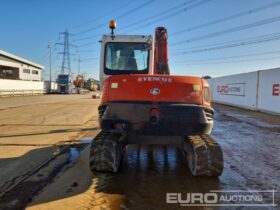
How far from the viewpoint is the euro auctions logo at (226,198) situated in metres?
4.92

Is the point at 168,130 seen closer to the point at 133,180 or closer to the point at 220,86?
the point at 133,180

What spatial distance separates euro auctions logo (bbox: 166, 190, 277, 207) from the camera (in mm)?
4916

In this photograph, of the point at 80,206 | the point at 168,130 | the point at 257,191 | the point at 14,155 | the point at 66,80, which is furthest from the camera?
the point at 66,80

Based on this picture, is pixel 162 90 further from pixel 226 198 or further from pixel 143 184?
pixel 226 198

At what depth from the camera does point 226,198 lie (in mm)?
5129

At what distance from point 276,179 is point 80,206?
12.6ft

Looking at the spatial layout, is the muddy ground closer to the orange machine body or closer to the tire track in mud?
the tire track in mud

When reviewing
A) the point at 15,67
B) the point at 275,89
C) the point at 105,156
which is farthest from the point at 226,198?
the point at 15,67

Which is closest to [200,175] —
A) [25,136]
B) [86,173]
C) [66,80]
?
[86,173]

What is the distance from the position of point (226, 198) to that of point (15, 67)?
72.7 m

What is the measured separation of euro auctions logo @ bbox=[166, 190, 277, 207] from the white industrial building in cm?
6260

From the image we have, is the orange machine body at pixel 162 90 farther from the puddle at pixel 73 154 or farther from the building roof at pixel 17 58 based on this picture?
the building roof at pixel 17 58

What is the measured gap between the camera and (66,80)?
6681 centimetres

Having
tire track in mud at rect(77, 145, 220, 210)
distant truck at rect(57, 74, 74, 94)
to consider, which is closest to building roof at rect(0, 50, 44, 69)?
distant truck at rect(57, 74, 74, 94)
